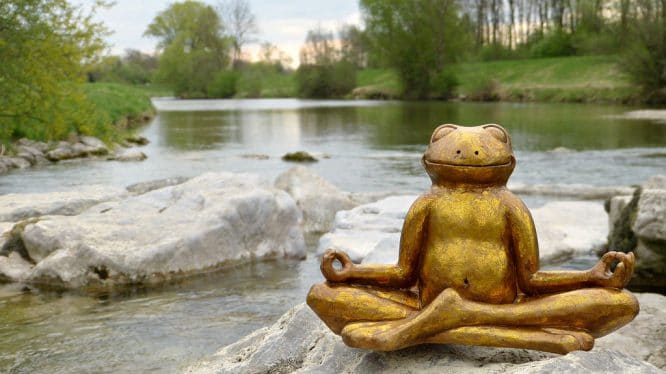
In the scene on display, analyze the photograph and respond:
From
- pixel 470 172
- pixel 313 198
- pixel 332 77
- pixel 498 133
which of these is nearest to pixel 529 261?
pixel 470 172

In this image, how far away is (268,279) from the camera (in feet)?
24.9

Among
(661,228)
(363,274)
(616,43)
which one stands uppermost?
(616,43)

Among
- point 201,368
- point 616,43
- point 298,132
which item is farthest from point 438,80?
point 201,368

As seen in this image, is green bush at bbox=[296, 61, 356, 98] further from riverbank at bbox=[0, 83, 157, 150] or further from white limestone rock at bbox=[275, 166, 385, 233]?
white limestone rock at bbox=[275, 166, 385, 233]

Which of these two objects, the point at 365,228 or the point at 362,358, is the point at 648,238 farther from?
the point at 362,358

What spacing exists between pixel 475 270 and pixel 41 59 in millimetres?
16266

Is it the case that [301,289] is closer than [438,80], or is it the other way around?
[301,289]

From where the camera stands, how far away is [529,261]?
3424 mm

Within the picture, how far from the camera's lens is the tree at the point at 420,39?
192 feet

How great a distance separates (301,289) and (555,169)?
1185 cm

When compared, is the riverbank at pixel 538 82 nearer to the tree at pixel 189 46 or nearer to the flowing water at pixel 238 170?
the flowing water at pixel 238 170

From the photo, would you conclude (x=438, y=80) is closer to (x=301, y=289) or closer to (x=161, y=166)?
(x=161, y=166)

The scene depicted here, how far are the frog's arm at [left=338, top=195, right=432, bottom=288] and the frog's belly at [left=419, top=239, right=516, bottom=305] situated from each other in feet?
0.42

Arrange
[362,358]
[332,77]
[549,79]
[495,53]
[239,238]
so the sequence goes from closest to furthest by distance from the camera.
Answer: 1. [362,358]
2. [239,238]
3. [549,79]
4. [495,53]
5. [332,77]
